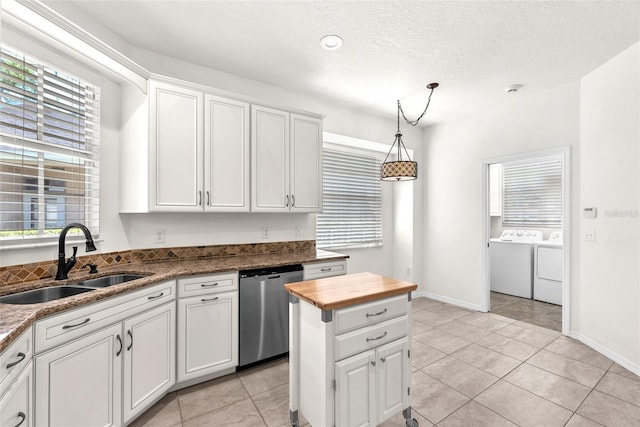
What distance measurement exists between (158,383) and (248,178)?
1786 millimetres

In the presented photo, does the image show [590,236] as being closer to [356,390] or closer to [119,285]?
[356,390]

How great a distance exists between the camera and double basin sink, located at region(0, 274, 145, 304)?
1.65m

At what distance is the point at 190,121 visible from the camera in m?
2.50

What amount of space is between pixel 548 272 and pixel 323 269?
149 inches

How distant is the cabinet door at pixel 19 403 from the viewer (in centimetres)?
110

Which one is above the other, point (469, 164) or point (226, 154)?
point (469, 164)

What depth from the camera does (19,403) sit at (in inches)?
46.8

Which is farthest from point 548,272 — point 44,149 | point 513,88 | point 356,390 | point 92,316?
point 44,149

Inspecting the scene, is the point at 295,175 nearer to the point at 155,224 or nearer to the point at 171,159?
the point at 171,159

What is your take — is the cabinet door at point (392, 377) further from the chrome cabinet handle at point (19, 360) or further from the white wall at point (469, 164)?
the white wall at point (469, 164)

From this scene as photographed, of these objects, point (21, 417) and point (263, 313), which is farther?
point (263, 313)

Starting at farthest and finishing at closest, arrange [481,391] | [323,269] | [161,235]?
1. [323,269]
2. [161,235]
3. [481,391]

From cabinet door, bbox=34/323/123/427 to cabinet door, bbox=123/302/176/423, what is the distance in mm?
62

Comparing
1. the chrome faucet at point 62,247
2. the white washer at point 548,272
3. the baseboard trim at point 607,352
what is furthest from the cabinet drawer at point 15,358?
the white washer at point 548,272
